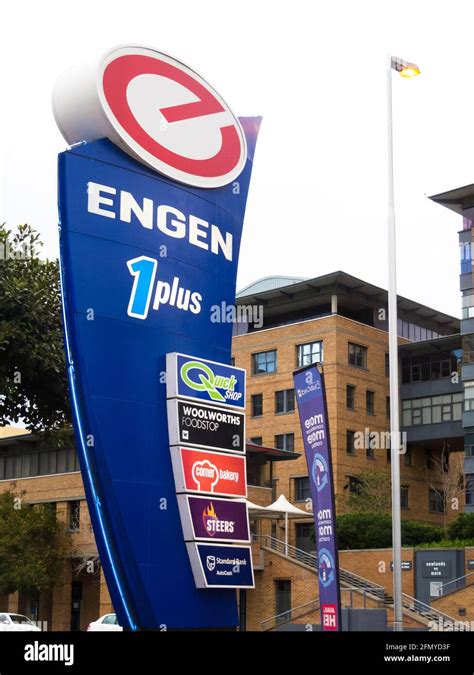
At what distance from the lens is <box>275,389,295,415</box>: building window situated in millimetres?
70375

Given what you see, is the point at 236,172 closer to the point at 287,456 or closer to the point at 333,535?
the point at 333,535

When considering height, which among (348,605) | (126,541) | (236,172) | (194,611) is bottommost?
(348,605)

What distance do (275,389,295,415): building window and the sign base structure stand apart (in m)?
51.8

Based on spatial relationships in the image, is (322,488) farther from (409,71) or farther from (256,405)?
(256,405)

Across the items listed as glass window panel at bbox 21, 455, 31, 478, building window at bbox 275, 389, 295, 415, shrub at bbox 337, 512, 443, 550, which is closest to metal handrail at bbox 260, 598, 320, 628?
shrub at bbox 337, 512, 443, 550

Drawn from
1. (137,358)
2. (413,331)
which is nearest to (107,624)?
(137,358)

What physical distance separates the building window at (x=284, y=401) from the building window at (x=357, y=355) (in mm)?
4764

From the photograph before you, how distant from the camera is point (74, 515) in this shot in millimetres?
56125

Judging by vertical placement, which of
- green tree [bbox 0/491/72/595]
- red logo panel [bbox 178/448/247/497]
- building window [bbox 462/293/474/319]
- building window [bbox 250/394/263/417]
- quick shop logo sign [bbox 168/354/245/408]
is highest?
building window [bbox 462/293/474/319]

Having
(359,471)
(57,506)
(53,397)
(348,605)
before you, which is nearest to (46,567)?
(57,506)

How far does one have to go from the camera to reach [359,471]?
67.8 meters

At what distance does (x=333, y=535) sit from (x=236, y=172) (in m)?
7.81

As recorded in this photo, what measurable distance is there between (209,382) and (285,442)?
52.4 m

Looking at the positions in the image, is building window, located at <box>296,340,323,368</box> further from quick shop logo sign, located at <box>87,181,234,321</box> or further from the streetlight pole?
quick shop logo sign, located at <box>87,181,234,321</box>
